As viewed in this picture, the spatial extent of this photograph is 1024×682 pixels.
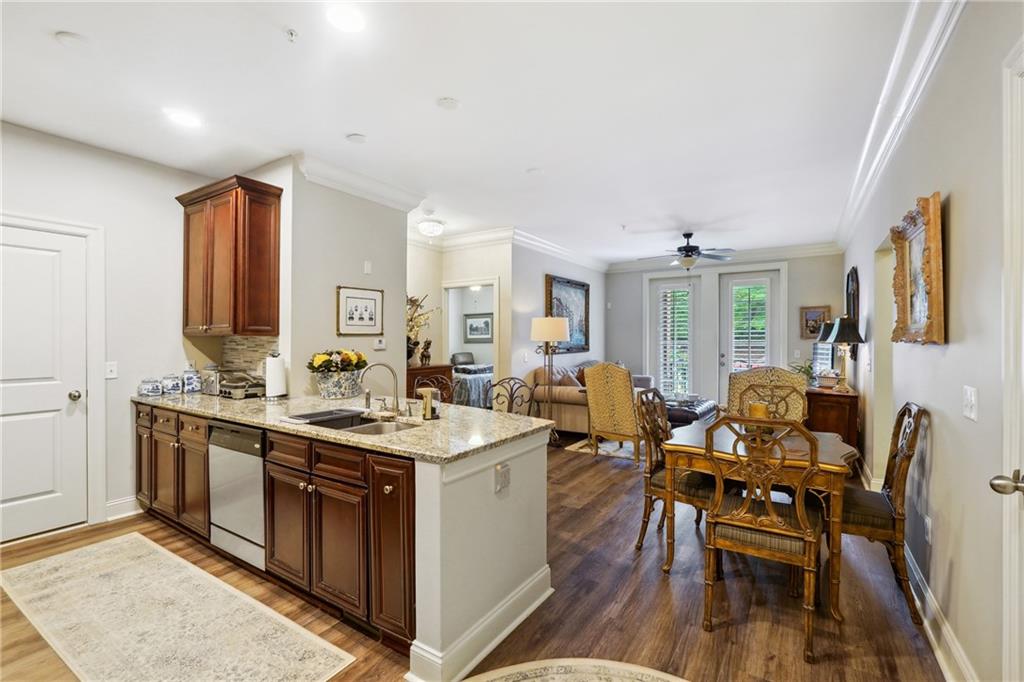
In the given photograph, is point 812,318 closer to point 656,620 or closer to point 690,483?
point 690,483

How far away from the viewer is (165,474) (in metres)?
3.24

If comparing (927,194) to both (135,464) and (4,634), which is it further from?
(135,464)

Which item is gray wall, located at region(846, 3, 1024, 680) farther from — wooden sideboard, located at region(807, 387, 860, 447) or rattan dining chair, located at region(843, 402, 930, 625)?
wooden sideboard, located at region(807, 387, 860, 447)

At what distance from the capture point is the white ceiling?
204 cm

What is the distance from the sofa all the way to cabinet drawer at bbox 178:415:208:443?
4013mm

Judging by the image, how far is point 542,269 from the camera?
6.78 meters

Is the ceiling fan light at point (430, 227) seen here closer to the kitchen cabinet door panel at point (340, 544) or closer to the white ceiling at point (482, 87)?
the white ceiling at point (482, 87)

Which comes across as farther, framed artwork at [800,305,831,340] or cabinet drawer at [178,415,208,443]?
framed artwork at [800,305,831,340]

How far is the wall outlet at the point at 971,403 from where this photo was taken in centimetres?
167

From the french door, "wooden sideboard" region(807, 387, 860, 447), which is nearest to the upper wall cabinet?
"wooden sideboard" region(807, 387, 860, 447)

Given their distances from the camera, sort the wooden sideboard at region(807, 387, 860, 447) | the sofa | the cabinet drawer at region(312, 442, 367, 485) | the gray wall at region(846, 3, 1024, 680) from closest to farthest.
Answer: the gray wall at region(846, 3, 1024, 680) → the cabinet drawer at region(312, 442, 367, 485) → the wooden sideboard at region(807, 387, 860, 447) → the sofa

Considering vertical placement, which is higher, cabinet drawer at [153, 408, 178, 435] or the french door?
the french door

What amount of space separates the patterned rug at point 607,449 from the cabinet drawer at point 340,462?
3.71 m

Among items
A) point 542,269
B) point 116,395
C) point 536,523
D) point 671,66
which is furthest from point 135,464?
point 542,269
